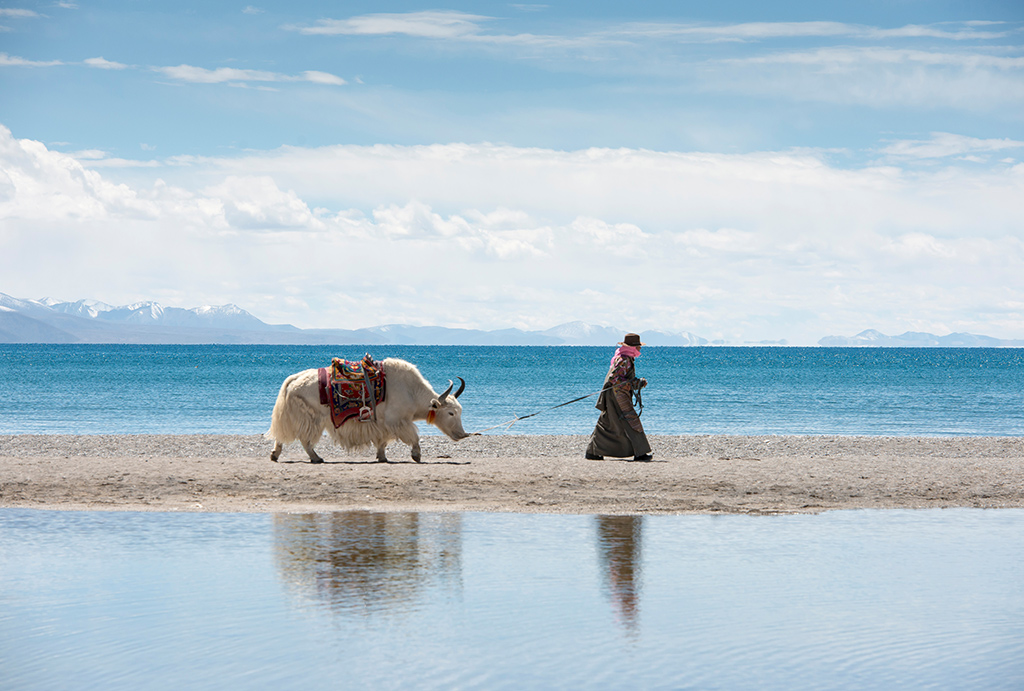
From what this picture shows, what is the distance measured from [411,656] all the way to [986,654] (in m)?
3.49

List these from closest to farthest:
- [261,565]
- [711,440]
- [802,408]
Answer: [261,565], [711,440], [802,408]

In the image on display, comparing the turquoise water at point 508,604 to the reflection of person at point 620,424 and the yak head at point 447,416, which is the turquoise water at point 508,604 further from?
the yak head at point 447,416

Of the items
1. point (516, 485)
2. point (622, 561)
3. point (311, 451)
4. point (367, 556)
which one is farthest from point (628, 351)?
point (367, 556)

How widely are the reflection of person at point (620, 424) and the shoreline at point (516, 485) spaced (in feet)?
0.89

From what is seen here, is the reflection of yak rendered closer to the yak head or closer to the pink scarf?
the yak head

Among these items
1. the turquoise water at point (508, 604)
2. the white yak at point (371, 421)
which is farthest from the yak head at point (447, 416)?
the turquoise water at point (508, 604)

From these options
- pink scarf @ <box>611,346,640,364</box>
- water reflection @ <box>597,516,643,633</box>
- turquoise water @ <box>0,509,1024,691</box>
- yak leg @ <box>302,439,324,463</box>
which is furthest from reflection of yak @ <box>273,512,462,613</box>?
pink scarf @ <box>611,346,640,364</box>

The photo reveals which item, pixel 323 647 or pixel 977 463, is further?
pixel 977 463

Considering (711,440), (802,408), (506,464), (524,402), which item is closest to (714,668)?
(506,464)

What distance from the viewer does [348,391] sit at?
14.9 meters

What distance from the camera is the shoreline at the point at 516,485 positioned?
11.5 meters

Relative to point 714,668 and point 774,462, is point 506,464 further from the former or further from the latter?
point 714,668

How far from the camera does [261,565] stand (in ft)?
26.9

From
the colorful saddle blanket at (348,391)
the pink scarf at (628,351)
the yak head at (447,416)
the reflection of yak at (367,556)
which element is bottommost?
the reflection of yak at (367,556)
